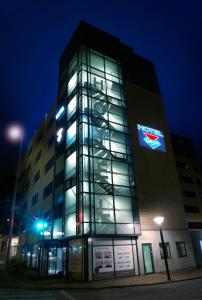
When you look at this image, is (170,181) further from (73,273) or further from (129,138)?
(73,273)

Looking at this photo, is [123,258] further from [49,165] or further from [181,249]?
[49,165]

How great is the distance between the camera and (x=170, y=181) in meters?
31.3

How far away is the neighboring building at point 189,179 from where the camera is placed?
4447cm

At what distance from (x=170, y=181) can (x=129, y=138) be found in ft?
27.4

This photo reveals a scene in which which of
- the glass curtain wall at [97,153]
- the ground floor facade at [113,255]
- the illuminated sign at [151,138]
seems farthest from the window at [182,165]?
the glass curtain wall at [97,153]

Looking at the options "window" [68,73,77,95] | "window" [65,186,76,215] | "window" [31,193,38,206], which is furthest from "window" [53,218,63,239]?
"window" [68,73,77,95]

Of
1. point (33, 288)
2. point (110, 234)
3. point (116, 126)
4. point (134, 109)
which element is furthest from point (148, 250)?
point (134, 109)

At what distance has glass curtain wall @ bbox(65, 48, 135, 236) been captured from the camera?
2469cm

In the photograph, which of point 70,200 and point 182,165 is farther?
point 182,165

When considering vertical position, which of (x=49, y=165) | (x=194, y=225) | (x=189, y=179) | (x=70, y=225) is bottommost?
(x=70, y=225)

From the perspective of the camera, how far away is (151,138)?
3312 centimetres

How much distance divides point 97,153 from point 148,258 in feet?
43.2

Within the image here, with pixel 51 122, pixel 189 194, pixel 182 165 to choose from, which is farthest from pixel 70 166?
pixel 182 165

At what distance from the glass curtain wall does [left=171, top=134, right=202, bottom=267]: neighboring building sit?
20.9m
